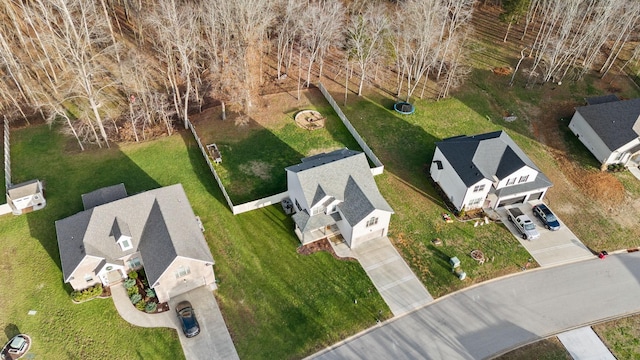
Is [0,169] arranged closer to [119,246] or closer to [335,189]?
[119,246]

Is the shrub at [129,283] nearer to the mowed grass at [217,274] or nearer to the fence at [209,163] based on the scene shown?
the mowed grass at [217,274]

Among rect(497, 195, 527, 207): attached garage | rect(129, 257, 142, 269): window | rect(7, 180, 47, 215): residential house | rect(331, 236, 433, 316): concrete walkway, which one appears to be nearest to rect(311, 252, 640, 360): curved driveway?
rect(331, 236, 433, 316): concrete walkway

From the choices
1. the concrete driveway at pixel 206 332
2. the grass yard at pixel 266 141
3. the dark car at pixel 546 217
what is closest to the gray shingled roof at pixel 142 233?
the concrete driveway at pixel 206 332

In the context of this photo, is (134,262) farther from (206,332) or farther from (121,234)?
(206,332)

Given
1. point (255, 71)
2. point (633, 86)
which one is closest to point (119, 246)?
point (255, 71)

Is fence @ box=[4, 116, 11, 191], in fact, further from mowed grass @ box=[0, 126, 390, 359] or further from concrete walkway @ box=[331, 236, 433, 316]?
concrete walkway @ box=[331, 236, 433, 316]
